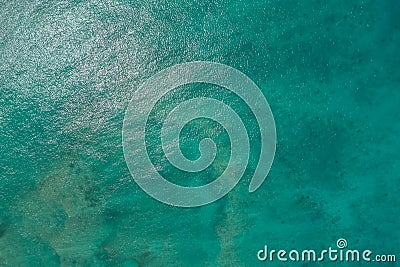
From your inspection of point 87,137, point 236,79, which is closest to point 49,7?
point 87,137

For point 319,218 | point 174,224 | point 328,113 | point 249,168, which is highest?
point 328,113

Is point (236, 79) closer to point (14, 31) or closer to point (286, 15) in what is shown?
point (286, 15)

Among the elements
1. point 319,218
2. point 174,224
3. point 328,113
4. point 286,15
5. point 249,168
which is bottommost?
point 174,224

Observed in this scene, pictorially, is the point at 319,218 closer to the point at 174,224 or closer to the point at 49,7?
the point at 174,224

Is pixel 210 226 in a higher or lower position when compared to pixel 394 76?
lower

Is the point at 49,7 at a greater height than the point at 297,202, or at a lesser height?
greater

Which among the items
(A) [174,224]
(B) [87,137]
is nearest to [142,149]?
(B) [87,137]
